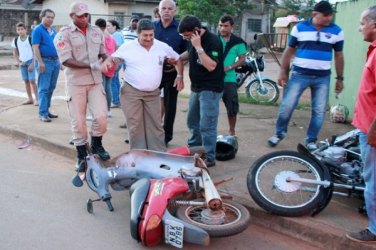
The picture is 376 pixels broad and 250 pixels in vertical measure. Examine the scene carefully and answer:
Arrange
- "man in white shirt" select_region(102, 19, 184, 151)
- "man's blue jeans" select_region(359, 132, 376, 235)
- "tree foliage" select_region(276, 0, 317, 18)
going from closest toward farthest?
"man's blue jeans" select_region(359, 132, 376, 235)
"man in white shirt" select_region(102, 19, 184, 151)
"tree foliage" select_region(276, 0, 317, 18)

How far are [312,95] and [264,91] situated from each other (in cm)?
483

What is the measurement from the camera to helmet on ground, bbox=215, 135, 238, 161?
5855 millimetres

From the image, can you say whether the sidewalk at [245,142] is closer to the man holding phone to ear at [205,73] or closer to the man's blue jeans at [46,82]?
the man's blue jeans at [46,82]

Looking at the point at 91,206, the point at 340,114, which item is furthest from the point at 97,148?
the point at 340,114

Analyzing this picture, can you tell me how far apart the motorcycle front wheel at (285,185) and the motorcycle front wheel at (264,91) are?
6.40m

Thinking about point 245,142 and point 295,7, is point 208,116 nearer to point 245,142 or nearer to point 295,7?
point 245,142

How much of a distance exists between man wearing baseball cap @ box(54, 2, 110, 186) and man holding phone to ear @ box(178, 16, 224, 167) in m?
1.08

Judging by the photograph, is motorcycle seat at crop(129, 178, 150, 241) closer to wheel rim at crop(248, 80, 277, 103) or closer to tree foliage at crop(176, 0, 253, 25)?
wheel rim at crop(248, 80, 277, 103)

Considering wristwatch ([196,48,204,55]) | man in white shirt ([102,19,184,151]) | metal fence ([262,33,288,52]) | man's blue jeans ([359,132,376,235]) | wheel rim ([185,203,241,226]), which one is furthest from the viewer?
metal fence ([262,33,288,52])

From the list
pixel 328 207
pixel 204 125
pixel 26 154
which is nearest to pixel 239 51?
pixel 204 125

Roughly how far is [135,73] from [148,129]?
68cm

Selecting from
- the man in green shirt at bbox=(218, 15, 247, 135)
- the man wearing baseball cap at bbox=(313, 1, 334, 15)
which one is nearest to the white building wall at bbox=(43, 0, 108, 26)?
the man in green shirt at bbox=(218, 15, 247, 135)

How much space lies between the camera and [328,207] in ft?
14.7

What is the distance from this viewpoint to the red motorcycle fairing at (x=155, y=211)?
11.6ft
